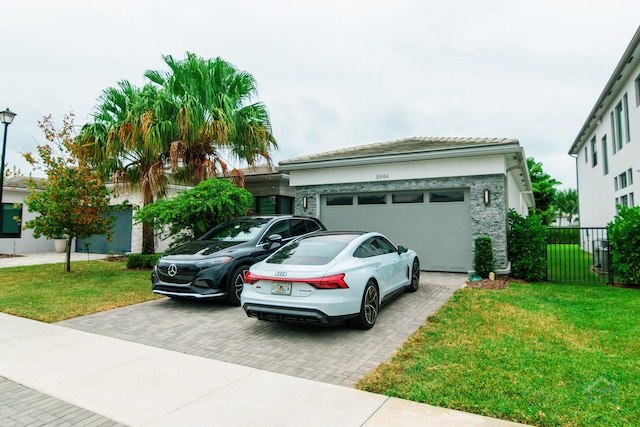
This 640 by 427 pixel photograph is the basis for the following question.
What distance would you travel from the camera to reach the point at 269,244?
8016mm

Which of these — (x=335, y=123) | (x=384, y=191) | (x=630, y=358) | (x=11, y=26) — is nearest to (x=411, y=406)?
(x=630, y=358)

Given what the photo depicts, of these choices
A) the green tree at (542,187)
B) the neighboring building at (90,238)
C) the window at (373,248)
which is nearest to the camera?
the window at (373,248)

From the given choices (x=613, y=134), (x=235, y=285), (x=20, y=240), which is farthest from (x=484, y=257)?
(x=20, y=240)

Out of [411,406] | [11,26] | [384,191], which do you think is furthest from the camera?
[384,191]

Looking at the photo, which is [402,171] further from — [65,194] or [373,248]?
[65,194]

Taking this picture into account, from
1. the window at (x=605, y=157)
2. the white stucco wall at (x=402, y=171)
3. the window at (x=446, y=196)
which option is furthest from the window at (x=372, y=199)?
the window at (x=605, y=157)

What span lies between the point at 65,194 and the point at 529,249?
1334 cm

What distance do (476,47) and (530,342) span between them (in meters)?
10.0

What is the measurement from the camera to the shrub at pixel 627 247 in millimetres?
8406

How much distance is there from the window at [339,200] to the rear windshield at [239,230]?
166 inches

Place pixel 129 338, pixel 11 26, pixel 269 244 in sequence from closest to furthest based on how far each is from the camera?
pixel 129 338 → pixel 269 244 → pixel 11 26

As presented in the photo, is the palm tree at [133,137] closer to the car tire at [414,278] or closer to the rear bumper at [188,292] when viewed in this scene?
the rear bumper at [188,292]

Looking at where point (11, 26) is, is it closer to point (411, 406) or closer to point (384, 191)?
point (384, 191)

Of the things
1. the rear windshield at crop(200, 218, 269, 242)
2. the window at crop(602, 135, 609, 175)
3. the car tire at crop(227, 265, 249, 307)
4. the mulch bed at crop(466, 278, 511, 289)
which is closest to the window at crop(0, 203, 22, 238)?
the rear windshield at crop(200, 218, 269, 242)
